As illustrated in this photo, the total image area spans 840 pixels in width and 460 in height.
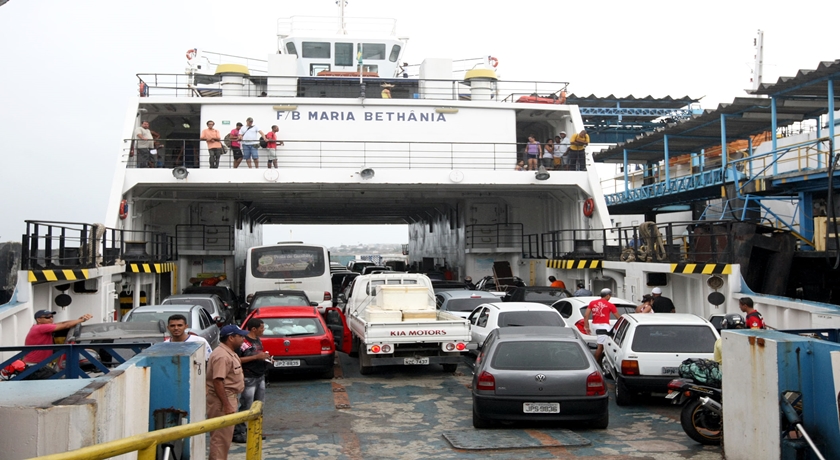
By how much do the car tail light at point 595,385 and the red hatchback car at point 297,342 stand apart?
5.12 m

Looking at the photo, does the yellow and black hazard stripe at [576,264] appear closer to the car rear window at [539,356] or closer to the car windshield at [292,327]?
the car windshield at [292,327]

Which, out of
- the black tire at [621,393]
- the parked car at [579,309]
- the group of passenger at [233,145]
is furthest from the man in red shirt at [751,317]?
the group of passenger at [233,145]

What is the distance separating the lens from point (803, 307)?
38.3 feet

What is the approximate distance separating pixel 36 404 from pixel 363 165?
706 inches

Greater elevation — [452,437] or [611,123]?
[611,123]

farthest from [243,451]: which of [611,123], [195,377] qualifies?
[611,123]

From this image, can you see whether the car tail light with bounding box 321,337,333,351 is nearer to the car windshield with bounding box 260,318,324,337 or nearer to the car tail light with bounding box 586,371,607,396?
the car windshield with bounding box 260,318,324,337

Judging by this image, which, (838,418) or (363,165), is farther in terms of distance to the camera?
(363,165)

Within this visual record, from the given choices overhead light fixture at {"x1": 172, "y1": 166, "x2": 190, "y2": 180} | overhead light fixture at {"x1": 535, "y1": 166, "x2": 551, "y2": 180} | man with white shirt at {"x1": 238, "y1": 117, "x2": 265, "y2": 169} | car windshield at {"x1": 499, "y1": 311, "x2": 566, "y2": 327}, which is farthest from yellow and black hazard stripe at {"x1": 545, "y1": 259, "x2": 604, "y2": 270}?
overhead light fixture at {"x1": 172, "y1": 166, "x2": 190, "y2": 180}

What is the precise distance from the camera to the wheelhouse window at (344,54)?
1091 inches

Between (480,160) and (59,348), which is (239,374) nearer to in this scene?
(59,348)

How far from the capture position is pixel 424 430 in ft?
29.4

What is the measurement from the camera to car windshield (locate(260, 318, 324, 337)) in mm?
12628

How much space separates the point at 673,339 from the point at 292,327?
19.6 feet
